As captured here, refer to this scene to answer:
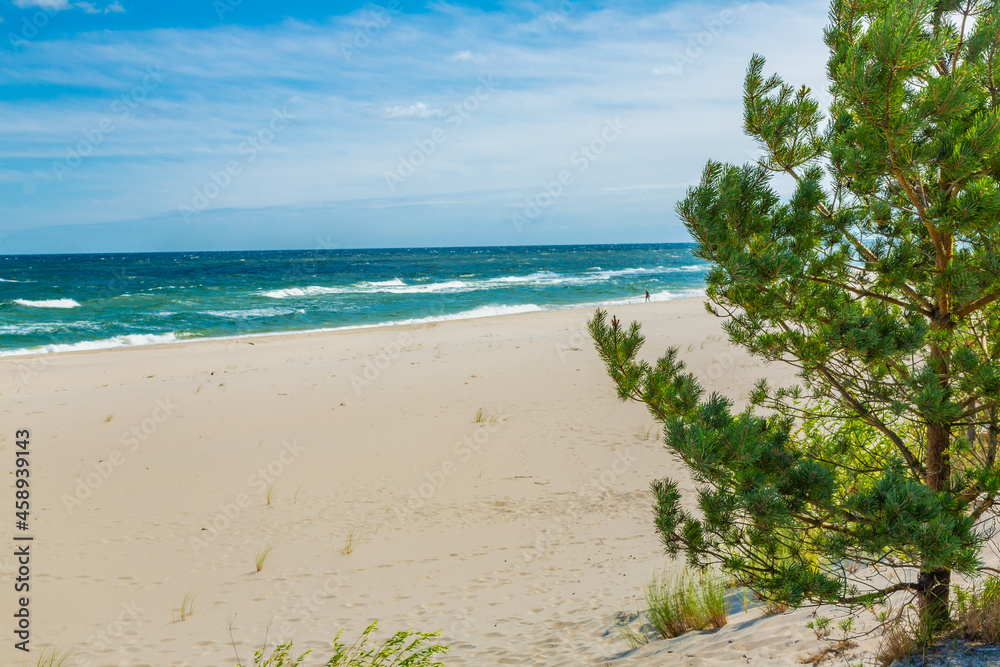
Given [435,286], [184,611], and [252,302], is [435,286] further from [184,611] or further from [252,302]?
[184,611]

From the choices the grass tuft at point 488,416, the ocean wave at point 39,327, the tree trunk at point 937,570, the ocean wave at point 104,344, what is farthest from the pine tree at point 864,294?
the ocean wave at point 39,327

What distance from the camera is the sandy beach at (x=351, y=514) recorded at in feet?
15.7

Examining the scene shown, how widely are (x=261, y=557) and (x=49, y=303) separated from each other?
3610 centimetres

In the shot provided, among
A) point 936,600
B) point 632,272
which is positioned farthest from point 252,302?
point 632,272

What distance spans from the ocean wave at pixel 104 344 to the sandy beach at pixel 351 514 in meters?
8.64

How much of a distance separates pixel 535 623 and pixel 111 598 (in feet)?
11.7

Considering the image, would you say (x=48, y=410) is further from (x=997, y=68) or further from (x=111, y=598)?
(x=997, y=68)

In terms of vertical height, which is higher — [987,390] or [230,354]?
[987,390]

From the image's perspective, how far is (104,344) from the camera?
22938 mm

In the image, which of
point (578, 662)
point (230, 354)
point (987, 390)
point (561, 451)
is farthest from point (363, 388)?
point (987, 390)

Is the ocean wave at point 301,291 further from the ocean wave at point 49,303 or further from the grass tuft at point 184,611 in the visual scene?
the grass tuft at point 184,611

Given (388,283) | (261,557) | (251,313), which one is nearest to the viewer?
(261,557)

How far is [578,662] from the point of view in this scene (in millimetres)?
4156

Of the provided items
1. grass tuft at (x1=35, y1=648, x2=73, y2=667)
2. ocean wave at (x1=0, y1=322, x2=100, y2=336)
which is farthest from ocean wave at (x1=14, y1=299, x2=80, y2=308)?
grass tuft at (x1=35, y1=648, x2=73, y2=667)
